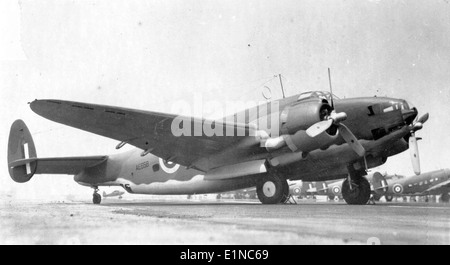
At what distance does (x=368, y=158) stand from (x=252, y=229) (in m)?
8.24

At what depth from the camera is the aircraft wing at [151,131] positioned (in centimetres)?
941

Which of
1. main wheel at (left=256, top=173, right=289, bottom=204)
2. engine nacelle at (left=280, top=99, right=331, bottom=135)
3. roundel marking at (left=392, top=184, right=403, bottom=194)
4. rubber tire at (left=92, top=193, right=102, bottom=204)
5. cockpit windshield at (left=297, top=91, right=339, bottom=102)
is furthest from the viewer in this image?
roundel marking at (left=392, top=184, right=403, bottom=194)

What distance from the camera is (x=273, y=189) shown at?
35.1 ft

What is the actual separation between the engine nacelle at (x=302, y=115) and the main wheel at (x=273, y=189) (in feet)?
4.35

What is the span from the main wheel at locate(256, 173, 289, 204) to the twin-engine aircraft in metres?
0.03

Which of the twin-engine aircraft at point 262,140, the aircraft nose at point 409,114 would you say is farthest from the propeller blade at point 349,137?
the aircraft nose at point 409,114

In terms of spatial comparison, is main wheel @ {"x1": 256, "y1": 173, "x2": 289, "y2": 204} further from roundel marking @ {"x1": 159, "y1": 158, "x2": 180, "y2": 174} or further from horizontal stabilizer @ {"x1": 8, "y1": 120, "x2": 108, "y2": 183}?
horizontal stabilizer @ {"x1": 8, "y1": 120, "x2": 108, "y2": 183}

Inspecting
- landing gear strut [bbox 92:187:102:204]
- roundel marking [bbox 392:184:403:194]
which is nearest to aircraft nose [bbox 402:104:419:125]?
landing gear strut [bbox 92:187:102:204]

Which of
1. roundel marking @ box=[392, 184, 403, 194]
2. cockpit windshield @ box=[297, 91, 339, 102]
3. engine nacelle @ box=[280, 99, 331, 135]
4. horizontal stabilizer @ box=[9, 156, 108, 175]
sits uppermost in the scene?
cockpit windshield @ box=[297, 91, 339, 102]

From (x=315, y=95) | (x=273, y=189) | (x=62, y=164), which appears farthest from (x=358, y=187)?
(x=62, y=164)

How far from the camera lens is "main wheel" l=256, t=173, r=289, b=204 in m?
10.7

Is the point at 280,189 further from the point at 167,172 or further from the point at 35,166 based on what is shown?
the point at 35,166
